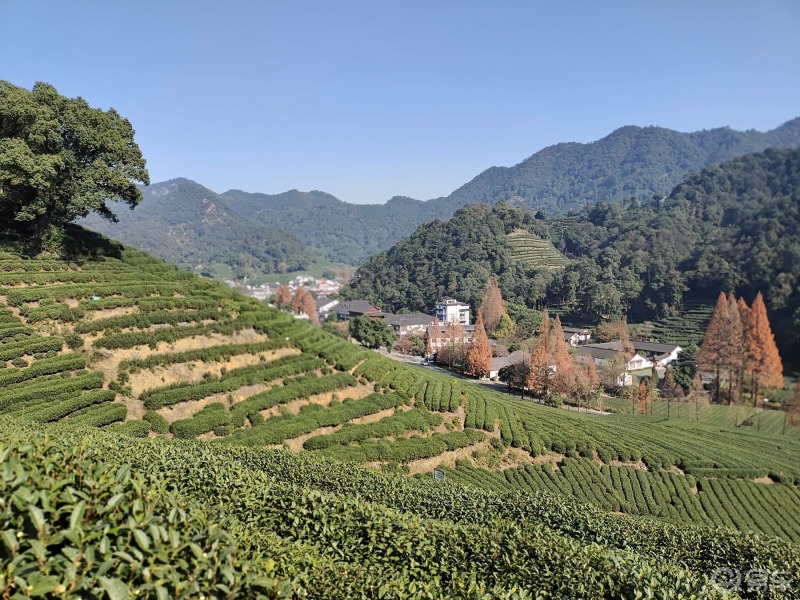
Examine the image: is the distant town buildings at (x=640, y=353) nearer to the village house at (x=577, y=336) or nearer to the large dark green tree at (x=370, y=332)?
the village house at (x=577, y=336)

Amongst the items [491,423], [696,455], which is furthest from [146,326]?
[696,455]

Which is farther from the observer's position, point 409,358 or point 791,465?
point 409,358

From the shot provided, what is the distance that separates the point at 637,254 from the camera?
296 feet

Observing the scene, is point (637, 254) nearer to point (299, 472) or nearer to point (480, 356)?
point (480, 356)

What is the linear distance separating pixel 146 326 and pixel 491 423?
723 inches

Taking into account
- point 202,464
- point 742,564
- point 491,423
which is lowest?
point 491,423

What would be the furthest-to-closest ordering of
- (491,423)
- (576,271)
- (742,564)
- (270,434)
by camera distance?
(576,271) → (491,423) → (270,434) → (742,564)

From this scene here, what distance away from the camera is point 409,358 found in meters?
67.6

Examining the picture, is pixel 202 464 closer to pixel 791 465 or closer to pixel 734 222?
pixel 791 465

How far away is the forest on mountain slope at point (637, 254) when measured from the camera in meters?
57.0

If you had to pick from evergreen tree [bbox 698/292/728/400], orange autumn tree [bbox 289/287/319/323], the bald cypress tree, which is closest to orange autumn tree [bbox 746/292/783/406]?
the bald cypress tree

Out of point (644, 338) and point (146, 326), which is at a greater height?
point (146, 326)

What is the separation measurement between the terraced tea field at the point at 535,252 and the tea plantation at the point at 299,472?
73708 mm

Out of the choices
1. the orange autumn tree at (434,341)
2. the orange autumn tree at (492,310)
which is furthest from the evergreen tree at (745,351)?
the orange autumn tree at (492,310)
